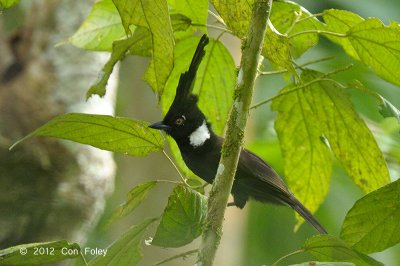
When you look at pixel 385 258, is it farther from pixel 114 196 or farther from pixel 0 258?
pixel 0 258

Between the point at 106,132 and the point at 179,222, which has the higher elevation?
the point at 106,132

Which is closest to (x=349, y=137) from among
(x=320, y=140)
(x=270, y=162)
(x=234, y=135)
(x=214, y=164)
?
(x=320, y=140)

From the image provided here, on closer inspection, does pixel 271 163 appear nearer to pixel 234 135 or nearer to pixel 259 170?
pixel 259 170

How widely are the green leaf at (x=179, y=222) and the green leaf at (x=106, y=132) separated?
0.17 meters

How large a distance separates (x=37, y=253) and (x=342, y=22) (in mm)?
993

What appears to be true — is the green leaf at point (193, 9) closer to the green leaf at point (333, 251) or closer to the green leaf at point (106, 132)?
the green leaf at point (106, 132)

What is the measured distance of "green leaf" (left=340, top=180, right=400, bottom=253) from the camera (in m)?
1.69

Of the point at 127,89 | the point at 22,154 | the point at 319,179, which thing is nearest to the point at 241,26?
the point at 319,179

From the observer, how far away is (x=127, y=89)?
15.6 ft

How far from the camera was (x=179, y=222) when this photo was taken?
1771 mm

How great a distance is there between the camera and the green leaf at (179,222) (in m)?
1.76

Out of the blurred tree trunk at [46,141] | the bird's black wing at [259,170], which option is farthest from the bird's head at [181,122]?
the blurred tree trunk at [46,141]

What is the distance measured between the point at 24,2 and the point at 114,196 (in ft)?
6.36

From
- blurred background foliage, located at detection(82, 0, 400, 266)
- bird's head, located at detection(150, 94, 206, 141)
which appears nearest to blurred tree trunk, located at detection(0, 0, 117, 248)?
blurred background foliage, located at detection(82, 0, 400, 266)
